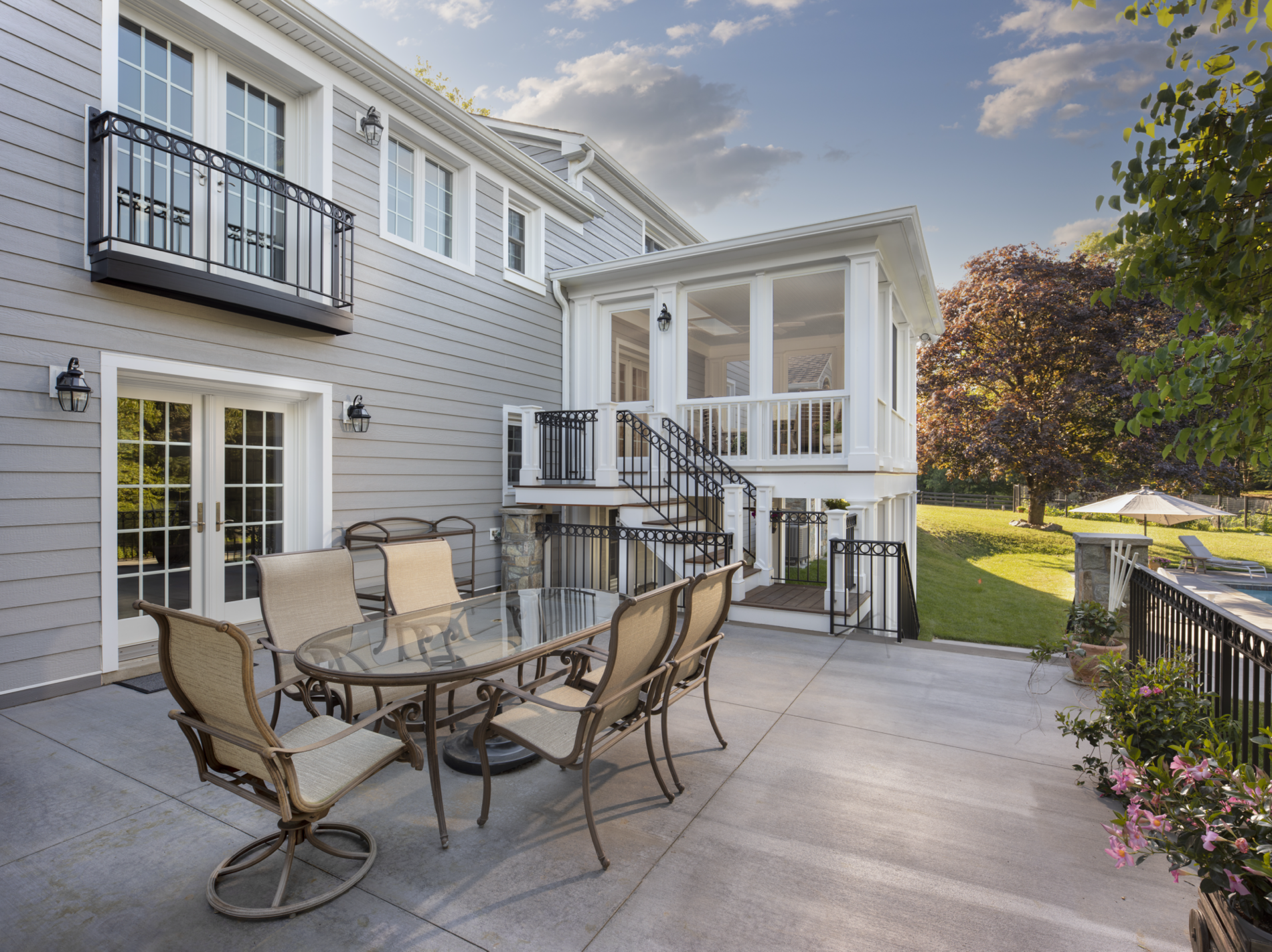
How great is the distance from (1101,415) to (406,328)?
1657cm

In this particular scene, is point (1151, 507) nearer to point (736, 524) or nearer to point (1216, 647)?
point (736, 524)

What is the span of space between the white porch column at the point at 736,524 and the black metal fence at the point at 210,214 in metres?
4.17

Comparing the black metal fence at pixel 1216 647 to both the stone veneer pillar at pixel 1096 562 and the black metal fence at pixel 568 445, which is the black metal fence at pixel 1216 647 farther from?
the black metal fence at pixel 568 445

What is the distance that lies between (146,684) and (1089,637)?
6708mm

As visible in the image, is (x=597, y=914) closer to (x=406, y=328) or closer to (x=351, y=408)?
(x=351, y=408)

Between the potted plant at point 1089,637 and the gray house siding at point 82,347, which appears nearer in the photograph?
the gray house siding at point 82,347

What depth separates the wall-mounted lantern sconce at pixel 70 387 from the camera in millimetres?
4035

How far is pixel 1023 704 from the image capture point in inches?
156

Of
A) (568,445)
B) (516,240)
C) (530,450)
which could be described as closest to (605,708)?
(568,445)

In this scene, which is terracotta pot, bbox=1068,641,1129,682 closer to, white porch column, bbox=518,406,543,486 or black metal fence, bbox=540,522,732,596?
black metal fence, bbox=540,522,732,596

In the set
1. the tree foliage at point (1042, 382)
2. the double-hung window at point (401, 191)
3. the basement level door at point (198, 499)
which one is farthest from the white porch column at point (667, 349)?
the tree foliage at point (1042, 382)

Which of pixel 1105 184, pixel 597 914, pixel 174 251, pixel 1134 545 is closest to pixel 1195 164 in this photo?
pixel 597 914

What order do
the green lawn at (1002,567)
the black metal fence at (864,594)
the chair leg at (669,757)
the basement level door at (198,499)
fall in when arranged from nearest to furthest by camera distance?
the chair leg at (669,757)
the basement level door at (198,499)
the black metal fence at (864,594)
the green lawn at (1002,567)

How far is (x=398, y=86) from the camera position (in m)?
6.25
